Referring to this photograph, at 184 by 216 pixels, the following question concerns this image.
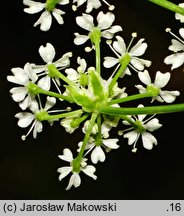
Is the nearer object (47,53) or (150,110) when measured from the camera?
(150,110)

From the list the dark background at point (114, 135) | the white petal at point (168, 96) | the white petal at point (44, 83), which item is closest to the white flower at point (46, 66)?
the white petal at point (44, 83)

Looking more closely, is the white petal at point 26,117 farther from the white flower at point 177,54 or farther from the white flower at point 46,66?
the white flower at point 177,54

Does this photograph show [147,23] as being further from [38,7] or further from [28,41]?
[38,7]

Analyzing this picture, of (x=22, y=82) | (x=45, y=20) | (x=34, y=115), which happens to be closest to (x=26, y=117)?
(x=34, y=115)

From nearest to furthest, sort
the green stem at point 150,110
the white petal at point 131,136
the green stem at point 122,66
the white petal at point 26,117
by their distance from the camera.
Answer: the green stem at point 150,110 → the green stem at point 122,66 → the white petal at point 26,117 → the white petal at point 131,136

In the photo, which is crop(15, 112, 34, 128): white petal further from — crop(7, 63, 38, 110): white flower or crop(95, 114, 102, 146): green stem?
crop(95, 114, 102, 146): green stem

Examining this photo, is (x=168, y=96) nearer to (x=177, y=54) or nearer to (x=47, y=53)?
(x=177, y=54)
